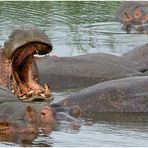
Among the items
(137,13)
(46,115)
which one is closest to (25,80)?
(46,115)

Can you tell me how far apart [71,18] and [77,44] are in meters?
3.93

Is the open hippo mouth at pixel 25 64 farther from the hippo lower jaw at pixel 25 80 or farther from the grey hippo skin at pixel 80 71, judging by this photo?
the grey hippo skin at pixel 80 71

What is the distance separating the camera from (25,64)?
9031mm

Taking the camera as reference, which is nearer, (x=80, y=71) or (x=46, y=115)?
(x=46, y=115)

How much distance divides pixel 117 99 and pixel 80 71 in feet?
6.55

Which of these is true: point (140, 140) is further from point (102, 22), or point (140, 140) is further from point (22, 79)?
point (102, 22)

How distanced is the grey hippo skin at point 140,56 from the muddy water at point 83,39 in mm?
1414

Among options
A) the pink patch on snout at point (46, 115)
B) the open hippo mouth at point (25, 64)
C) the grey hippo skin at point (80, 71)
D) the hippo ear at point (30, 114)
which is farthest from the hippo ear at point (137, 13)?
the hippo ear at point (30, 114)

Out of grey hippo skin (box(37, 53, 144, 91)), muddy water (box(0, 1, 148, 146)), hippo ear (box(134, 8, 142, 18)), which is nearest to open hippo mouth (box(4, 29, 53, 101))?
muddy water (box(0, 1, 148, 146))

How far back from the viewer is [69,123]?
753cm

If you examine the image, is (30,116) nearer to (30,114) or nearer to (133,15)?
(30,114)

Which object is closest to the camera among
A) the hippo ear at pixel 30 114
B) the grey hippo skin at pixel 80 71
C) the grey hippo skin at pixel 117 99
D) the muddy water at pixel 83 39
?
the muddy water at pixel 83 39

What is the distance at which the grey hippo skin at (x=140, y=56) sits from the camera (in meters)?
11.2

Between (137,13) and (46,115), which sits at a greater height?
(137,13)
